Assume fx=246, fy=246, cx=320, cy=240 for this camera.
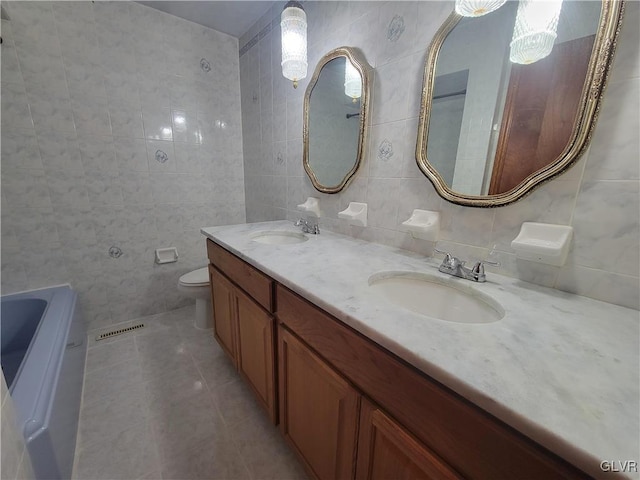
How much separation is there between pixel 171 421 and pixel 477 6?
6.62 ft

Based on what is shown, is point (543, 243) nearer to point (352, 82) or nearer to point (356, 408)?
point (356, 408)

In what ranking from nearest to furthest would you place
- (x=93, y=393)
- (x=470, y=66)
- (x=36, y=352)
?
(x=470, y=66) → (x=36, y=352) → (x=93, y=393)

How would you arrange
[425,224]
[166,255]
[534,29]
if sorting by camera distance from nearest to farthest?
[534,29] → [425,224] → [166,255]

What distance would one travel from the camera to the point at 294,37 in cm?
123

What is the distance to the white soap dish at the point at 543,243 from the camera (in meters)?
0.69

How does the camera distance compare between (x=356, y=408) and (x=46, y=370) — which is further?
(x=46, y=370)

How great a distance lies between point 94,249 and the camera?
1.76 m

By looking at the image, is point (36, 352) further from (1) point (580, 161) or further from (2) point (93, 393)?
(1) point (580, 161)

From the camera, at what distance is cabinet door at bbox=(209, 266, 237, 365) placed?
127 cm

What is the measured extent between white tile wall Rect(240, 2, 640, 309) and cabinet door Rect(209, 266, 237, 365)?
0.66 meters

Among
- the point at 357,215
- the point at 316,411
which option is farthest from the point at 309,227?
the point at 316,411

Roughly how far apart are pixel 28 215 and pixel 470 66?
247 cm

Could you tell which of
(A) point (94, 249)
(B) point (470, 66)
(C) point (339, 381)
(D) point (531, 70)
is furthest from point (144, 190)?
(D) point (531, 70)

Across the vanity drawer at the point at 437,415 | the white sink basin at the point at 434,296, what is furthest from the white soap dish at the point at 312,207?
the vanity drawer at the point at 437,415
